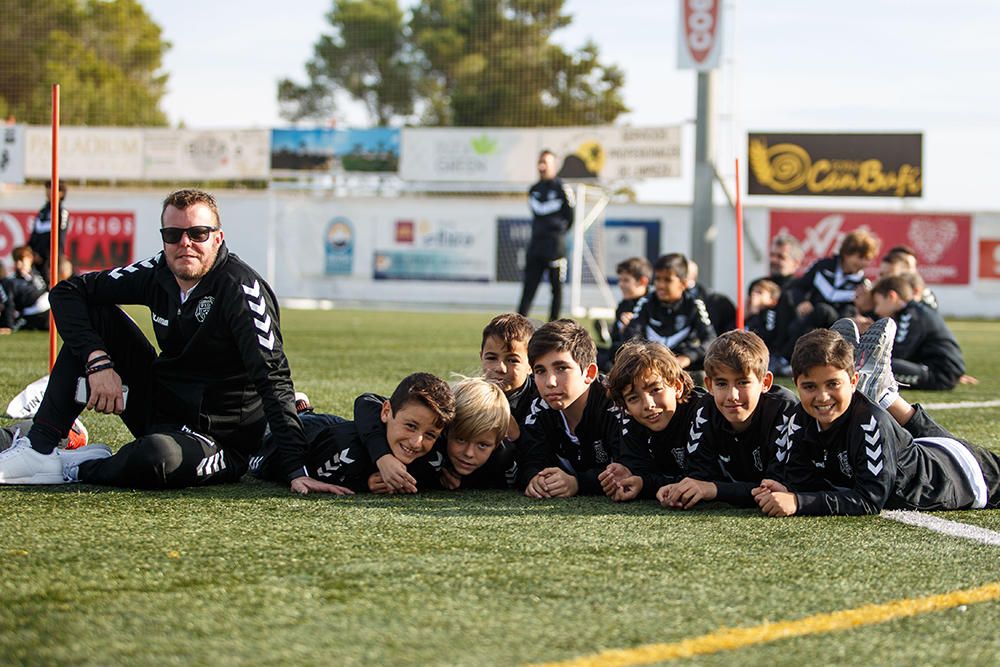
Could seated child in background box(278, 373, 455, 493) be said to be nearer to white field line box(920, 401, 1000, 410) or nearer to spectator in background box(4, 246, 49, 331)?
white field line box(920, 401, 1000, 410)

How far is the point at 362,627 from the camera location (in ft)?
8.30

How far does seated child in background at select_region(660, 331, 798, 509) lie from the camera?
13.4 feet

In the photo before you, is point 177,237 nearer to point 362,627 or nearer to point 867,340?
point 362,627

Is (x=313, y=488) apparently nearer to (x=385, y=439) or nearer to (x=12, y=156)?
(x=385, y=439)

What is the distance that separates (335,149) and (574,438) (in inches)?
933

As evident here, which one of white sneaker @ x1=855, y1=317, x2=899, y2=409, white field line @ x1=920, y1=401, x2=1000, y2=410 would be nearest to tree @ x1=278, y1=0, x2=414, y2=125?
white field line @ x1=920, y1=401, x2=1000, y2=410

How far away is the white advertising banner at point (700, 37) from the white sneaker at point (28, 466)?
1060 centimetres

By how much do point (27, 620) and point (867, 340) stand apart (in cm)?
342

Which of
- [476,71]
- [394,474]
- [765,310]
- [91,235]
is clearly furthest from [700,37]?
[476,71]

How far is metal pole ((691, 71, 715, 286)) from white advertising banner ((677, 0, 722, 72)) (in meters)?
0.20

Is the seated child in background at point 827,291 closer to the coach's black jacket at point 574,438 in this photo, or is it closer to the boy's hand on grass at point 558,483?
the coach's black jacket at point 574,438

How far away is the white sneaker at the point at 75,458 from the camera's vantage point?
4339 millimetres

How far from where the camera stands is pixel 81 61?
42.4 meters

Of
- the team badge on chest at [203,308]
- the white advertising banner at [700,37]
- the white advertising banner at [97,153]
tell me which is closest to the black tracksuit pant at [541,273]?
the white advertising banner at [700,37]
